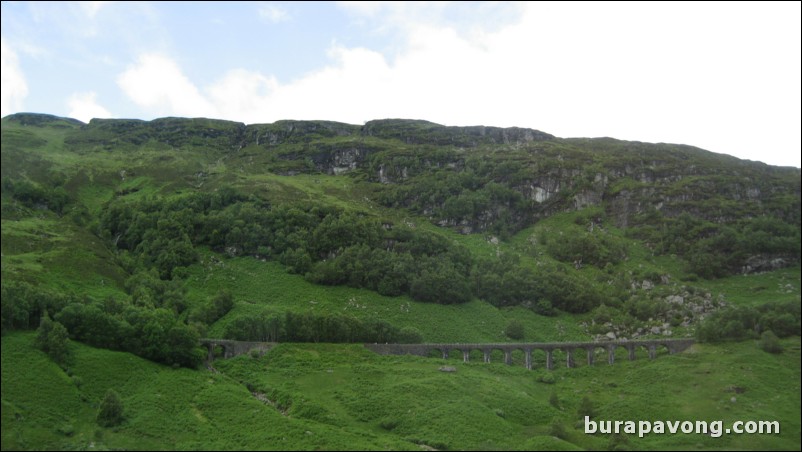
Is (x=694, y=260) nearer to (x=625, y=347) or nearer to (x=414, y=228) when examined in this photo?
(x=625, y=347)

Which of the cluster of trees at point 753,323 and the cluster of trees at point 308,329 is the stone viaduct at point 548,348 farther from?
the cluster of trees at point 753,323

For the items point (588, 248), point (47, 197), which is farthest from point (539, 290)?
point (47, 197)

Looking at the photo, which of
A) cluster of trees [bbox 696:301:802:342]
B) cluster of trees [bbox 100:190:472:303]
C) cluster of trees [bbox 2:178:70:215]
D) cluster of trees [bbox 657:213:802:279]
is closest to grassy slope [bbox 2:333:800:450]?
cluster of trees [bbox 696:301:802:342]

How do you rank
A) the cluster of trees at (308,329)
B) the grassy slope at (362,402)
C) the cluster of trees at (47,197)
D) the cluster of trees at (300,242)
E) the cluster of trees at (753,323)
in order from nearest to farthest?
1. the cluster of trees at (753,323)
2. the grassy slope at (362,402)
3. the cluster of trees at (47,197)
4. the cluster of trees at (308,329)
5. the cluster of trees at (300,242)

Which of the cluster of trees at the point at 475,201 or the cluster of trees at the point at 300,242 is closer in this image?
the cluster of trees at the point at 300,242

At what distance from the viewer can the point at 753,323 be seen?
2520 inches

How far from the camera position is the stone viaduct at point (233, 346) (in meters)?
91.6

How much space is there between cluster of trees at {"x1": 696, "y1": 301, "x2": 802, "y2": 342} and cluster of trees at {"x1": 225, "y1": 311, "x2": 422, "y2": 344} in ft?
159

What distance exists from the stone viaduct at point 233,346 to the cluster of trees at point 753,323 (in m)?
62.2

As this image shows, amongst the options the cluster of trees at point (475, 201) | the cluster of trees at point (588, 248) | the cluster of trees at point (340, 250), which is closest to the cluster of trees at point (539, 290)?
the cluster of trees at point (340, 250)

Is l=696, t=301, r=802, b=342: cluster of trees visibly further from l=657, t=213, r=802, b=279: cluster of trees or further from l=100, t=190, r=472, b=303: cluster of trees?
l=100, t=190, r=472, b=303: cluster of trees

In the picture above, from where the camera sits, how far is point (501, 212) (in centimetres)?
18462

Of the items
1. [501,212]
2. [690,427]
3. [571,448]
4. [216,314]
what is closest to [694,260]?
[501,212]

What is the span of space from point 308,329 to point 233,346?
1216cm
